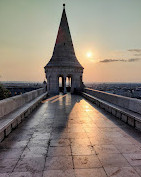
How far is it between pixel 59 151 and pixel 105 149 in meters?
1.24

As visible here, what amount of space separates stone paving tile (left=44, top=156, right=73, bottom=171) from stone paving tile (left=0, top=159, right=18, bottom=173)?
0.74 meters

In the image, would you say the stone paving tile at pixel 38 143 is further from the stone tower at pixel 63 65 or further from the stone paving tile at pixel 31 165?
the stone tower at pixel 63 65

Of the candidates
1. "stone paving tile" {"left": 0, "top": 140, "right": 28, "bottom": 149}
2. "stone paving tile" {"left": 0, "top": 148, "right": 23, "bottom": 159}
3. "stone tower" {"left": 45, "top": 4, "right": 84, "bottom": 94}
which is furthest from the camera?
"stone tower" {"left": 45, "top": 4, "right": 84, "bottom": 94}

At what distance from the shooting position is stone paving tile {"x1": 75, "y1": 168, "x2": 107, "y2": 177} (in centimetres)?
252

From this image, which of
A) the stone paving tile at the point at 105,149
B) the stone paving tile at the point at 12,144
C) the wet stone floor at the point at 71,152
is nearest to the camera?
the wet stone floor at the point at 71,152

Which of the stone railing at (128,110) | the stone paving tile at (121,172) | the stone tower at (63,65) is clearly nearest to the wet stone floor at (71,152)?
the stone paving tile at (121,172)

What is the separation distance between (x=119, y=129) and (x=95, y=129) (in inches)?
36.6

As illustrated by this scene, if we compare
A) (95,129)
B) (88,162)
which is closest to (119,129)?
(95,129)

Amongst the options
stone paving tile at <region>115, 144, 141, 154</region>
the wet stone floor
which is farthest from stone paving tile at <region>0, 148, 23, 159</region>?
stone paving tile at <region>115, 144, 141, 154</region>

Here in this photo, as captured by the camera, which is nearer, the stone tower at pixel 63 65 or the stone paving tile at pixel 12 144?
the stone paving tile at pixel 12 144

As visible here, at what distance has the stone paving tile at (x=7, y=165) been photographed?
265 cm

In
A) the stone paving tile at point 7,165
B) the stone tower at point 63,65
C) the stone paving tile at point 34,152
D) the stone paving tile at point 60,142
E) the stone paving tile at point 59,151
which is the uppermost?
the stone tower at point 63,65

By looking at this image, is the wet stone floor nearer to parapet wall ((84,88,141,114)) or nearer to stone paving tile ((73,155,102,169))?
stone paving tile ((73,155,102,169))

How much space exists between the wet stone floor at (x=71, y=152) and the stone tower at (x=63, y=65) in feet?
46.1
